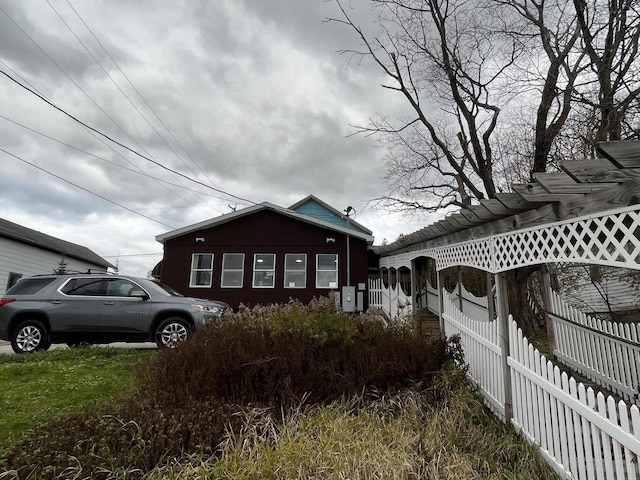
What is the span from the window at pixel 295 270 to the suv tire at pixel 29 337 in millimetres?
8208

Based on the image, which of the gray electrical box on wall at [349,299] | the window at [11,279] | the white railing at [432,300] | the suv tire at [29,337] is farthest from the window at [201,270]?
the white railing at [432,300]

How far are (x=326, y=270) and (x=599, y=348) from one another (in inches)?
390

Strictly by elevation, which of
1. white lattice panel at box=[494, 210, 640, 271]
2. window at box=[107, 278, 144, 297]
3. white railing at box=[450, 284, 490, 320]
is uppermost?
white lattice panel at box=[494, 210, 640, 271]

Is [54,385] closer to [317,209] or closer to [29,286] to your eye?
[29,286]

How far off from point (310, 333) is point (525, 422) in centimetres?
254

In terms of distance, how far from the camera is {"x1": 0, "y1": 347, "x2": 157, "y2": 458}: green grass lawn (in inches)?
135

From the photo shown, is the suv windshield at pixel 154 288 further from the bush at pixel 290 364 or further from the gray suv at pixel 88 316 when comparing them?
the bush at pixel 290 364

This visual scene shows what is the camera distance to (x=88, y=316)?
7.43m

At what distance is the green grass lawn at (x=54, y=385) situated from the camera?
3.43 metres

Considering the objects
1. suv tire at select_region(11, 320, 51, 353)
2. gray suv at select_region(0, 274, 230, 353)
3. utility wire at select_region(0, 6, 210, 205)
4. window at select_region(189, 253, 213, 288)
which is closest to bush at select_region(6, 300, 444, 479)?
gray suv at select_region(0, 274, 230, 353)

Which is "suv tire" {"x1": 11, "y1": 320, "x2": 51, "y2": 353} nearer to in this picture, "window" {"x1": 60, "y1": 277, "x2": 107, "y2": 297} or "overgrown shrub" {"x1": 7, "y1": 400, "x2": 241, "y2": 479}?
"window" {"x1": 60, "y1": 277, "x2": 107, "y2": 297}

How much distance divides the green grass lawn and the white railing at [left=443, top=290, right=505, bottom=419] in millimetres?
4410

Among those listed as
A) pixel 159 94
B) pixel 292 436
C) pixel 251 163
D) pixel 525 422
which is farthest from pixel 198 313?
pixel 251 163

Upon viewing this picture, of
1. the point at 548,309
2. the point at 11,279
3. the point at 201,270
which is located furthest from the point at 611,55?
the point at 11,279
